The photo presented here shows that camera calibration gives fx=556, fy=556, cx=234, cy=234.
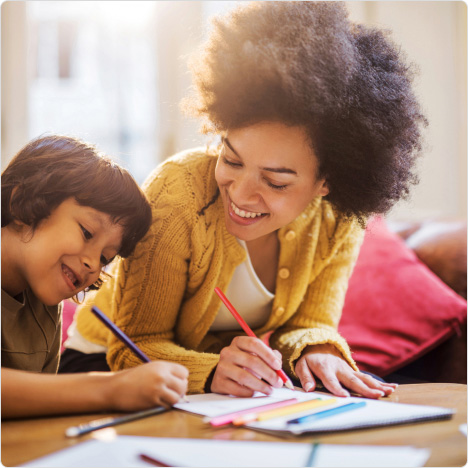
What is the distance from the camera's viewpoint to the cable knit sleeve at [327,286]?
3.94ft

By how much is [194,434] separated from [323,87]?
23.0 inches

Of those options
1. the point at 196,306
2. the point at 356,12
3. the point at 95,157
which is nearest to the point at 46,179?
the point at 95,157

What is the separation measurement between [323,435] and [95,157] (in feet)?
2.07

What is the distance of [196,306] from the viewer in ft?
3.66

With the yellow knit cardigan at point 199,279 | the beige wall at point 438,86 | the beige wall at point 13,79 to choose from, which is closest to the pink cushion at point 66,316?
the yellow knit cardigan at point 199,279

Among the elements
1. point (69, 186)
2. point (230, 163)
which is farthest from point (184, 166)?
point (69, 186)

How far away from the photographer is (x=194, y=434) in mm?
597

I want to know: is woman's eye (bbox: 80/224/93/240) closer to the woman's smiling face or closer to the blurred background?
the woman's smiling face

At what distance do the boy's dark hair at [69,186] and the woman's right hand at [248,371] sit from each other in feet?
0.97

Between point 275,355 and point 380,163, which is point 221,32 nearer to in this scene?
point 380,163

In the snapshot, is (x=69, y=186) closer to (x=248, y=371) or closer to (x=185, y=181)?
(x=185, y=181)

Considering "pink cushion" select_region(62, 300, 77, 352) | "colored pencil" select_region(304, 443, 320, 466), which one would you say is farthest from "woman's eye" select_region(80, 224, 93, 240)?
"pink cushion" select_region(62, 300, 77, 352)

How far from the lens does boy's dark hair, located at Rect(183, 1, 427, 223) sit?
35.9 inches

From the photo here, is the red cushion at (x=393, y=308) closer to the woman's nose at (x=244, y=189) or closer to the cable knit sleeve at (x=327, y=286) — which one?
the cable knit sleeve at (x=327, y=286)
